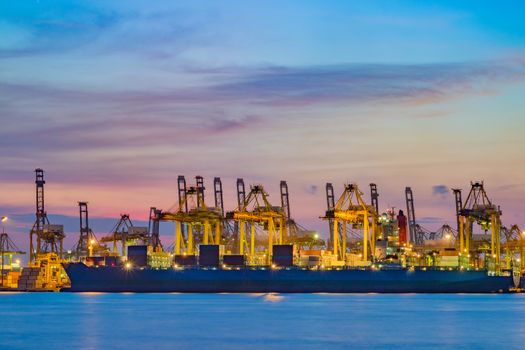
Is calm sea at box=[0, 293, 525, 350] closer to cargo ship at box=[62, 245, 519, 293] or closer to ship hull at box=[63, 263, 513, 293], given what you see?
cargo ship at box=[62, 245, 519, 293]

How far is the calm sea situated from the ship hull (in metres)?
30.1

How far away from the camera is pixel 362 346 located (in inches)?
2625

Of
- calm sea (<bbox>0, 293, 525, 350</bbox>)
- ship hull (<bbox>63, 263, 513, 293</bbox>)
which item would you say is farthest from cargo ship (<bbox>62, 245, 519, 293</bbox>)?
calm sea (<bbox>0, 293, 525, 350</bbox>)

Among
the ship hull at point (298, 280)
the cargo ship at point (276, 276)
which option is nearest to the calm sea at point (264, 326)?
the cargo ship at point (276, 276)

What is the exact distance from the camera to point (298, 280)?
149 meters

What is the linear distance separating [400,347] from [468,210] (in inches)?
3308

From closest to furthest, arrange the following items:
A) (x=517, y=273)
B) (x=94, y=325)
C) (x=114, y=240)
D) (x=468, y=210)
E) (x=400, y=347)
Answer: (x=400, y=347), (x=94, y=325), (x=468, y=210), (x=517, y=273), (x=114, y=240)

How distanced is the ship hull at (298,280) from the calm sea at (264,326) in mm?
30123

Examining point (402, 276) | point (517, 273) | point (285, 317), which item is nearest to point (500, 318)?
point (285, 317)

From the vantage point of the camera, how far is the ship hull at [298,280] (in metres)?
147

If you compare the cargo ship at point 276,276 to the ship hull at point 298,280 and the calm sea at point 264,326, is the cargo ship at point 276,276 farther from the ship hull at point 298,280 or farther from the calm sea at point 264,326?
the calm sea at point 264,326

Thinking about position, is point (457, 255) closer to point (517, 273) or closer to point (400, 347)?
point (517, 273)

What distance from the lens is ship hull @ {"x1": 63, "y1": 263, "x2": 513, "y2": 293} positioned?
481 feet

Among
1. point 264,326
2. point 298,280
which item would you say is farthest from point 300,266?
point 264,326
